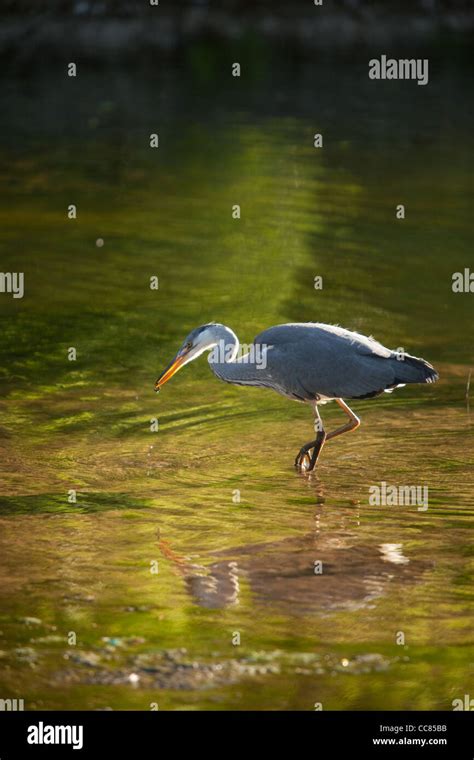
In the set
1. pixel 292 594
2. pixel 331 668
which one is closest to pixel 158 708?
pixel 331 668

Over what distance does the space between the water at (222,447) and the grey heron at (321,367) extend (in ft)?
1.80

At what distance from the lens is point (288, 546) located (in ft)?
32.9

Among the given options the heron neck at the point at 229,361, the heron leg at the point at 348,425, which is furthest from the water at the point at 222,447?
the heron neck at the point at 229,361

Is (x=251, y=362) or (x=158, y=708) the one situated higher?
(x=251, y=362)

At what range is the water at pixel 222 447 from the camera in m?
8.27

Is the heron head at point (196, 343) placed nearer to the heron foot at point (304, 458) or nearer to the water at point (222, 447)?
the water at point (222, 447)

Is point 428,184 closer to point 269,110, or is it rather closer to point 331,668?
point 269,110

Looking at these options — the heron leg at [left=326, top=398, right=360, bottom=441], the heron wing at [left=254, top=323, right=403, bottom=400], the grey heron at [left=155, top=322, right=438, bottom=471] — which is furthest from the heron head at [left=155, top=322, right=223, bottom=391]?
the heron leg at [left=326, top=398, right=360, bottom=441]

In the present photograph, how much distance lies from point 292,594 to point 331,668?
1.07m

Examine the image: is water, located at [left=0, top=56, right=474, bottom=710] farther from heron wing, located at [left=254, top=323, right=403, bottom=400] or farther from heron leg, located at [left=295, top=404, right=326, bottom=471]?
heron wing, located at [left=254, top=323, right=403, bottom=400]

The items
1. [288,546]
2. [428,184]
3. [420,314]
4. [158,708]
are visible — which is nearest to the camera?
[158,708]

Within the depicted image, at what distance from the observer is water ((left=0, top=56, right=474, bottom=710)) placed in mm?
8266

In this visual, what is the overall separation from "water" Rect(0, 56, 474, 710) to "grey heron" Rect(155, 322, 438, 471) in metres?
0.55

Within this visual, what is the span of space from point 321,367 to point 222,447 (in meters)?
1.12
